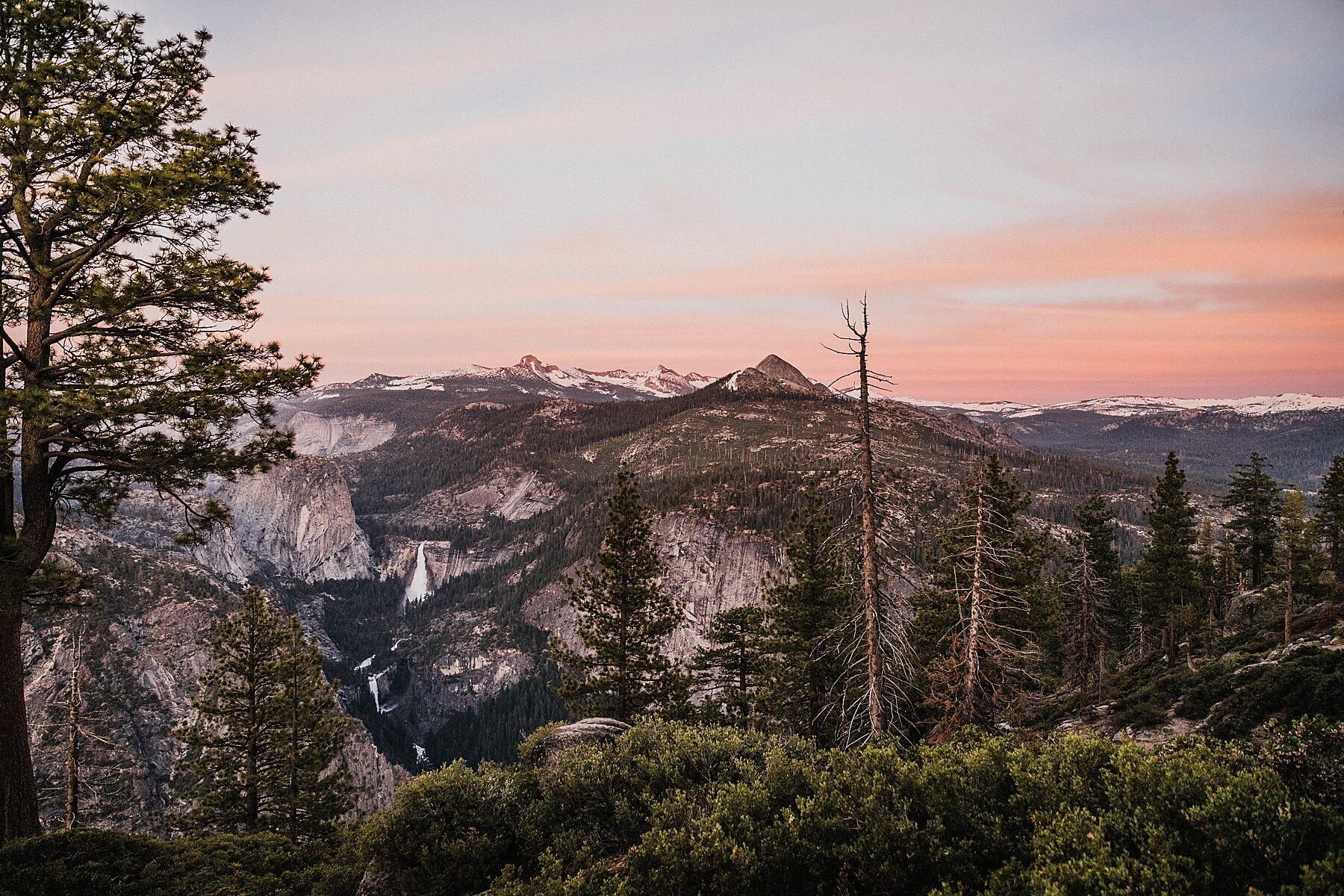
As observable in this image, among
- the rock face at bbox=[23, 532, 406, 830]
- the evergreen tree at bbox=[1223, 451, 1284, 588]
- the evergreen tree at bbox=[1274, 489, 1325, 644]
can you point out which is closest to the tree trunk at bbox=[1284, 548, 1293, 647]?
the evergreen tree at bbox=[1274, 489, 1325, 644]

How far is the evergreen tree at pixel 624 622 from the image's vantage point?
26.3 m

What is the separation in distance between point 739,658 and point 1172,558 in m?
38.5

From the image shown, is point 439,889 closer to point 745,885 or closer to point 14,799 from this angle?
point 745,885

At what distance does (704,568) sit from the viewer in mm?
161625

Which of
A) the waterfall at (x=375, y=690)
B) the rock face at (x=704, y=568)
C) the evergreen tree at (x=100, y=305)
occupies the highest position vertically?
the evergreen tree at (x=100, y=305)

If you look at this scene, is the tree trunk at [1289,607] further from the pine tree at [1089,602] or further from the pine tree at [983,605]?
the pine tree at [983,605]

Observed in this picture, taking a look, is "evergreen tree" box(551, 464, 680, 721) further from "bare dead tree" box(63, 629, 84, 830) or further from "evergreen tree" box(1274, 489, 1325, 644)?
"evergreen tree" box(1274, 489, 1325, 644)

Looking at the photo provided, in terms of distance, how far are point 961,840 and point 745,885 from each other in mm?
2892

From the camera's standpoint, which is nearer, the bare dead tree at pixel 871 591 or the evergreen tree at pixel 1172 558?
the bare dead tree at pixel 871 591

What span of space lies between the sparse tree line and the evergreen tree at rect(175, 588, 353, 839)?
39.3 feet

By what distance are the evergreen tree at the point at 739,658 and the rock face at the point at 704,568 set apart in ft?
386

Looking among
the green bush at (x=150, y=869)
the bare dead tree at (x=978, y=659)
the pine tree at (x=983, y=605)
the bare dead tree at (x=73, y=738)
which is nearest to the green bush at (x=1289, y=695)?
the pine tree at (x=983, y=605)

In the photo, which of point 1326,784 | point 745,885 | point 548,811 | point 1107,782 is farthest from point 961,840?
point 548,811

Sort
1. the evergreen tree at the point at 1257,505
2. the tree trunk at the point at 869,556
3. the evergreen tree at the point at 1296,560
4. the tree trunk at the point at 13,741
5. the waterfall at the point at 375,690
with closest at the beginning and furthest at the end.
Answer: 1. the tree trunk at the point at 13,741
2. the tree trunk at the point at 869,556
3. the evergreen tree at the point at 1296,560
4. the evergreen tree at the point at 1257,505
5. the waterfall at the point at 375,690
